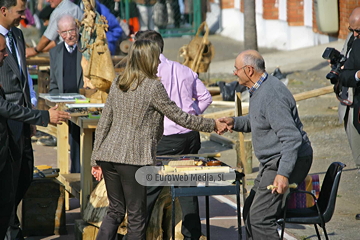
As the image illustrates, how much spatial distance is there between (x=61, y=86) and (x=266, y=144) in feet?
11.7

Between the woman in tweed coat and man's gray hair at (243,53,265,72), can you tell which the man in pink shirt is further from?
man's gray hair at (243,53,265,72)

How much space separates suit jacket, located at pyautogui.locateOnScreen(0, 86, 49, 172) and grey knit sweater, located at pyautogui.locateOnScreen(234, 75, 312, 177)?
172 centimetres

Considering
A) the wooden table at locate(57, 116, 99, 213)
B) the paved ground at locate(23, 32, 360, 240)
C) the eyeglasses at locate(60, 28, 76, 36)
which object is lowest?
the paved ground at locate(23, 32, 360, 240)

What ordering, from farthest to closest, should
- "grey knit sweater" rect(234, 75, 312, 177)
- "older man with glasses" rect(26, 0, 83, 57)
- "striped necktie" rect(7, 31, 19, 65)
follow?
1. "older man with glasses" rect(26, 0, 83, 57)
2. "striped necktie" rect(7, 31, 19, 65)
3. "grey knit sweater" rect(234, 75, 312, 177)

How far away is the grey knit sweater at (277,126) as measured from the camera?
4.21 metres

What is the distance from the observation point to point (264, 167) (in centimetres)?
451

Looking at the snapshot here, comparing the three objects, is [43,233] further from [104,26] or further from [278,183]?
[278,183]

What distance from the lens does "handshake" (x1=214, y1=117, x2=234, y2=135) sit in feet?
15.7

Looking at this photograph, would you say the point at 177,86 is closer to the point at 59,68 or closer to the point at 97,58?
the point at 97,58

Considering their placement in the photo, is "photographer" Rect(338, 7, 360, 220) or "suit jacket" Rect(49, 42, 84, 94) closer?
"photographer" Rect(338, 7, 360, 220)

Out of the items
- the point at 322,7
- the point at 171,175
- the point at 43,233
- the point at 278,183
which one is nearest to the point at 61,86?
the point at 43,233

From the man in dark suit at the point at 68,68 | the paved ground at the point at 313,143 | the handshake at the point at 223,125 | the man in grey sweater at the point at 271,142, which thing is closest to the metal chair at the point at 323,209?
the man in grey sweater at the point at 271,142

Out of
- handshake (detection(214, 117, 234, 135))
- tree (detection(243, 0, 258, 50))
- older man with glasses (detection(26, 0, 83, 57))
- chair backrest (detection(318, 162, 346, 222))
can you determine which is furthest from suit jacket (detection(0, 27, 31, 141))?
tree (detection(243, 0, 258, 50))

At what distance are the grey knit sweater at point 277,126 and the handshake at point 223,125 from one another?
38 cm
